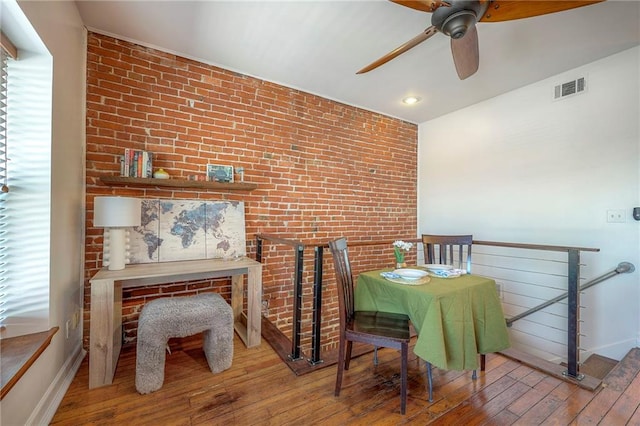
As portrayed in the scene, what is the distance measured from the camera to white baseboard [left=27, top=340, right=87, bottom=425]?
142 cm

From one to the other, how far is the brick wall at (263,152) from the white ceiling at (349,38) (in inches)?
10.3

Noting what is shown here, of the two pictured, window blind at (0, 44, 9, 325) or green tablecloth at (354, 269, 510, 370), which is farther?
green tablecloth at (354, 269, 510, 370)

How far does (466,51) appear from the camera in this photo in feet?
6.31

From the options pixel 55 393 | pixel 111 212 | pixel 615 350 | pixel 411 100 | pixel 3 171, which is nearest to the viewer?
pixel 3 171

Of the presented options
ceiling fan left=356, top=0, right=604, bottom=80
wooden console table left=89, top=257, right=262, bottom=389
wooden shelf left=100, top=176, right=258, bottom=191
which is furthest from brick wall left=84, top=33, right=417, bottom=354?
ceiling fan left=356, top=0, right=604, bottom=80

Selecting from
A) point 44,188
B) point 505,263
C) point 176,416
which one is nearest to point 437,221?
point 505,263

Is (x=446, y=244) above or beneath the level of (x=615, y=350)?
above

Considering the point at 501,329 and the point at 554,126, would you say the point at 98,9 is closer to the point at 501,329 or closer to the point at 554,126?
the point at 501,329

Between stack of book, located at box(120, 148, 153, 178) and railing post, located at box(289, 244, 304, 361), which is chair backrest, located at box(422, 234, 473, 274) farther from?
stack of book, located at box(120, 148, 153, 178)

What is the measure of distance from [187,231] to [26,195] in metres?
1.13

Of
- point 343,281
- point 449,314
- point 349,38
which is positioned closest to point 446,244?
point 449,314

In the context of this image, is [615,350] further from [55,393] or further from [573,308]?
[55,393]

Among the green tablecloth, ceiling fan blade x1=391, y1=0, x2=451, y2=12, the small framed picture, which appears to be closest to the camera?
ceiling fan blade x1=391, y1=0, x2=451, y2=12

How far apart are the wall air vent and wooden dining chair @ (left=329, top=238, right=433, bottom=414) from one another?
2867 millimetres
